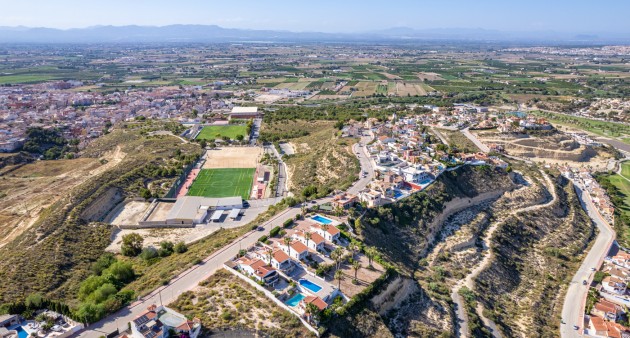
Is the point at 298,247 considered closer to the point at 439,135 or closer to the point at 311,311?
the point at 311,311

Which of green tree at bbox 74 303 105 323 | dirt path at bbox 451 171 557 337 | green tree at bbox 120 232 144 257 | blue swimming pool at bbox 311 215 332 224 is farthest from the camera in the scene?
green tree at bbox 120 232 144 257

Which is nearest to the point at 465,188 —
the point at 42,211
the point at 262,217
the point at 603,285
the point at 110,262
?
the point at 603,285

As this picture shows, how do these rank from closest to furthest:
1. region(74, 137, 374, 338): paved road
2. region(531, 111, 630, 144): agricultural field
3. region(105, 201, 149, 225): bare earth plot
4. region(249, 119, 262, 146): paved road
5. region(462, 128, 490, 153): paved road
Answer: region(74, 137, 374, 338): paved road, region(105, 201, 149, 225): bare earth plot, region(462, 128, 490, 153): paved road, region(249, 119, 262, 146): paved road, region(531, 111, 630, 144): agricultural field

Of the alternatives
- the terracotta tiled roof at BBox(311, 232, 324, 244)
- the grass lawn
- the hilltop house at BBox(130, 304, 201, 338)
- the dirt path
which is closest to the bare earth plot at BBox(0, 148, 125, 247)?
the grass lawn

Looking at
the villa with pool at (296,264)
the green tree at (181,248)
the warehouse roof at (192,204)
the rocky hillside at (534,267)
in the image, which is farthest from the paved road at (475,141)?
the green tree at (181,248)

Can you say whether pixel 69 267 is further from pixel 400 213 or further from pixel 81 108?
pixel 81 108

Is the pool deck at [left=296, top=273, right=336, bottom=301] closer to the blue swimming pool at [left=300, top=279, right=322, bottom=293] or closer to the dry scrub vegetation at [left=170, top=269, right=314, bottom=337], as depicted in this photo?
the blue swimming pool at [left=300, top=279, right=322, bottom=293]

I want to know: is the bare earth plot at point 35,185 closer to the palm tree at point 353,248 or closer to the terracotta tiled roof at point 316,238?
the terracotta tiled roof at point 316,238
